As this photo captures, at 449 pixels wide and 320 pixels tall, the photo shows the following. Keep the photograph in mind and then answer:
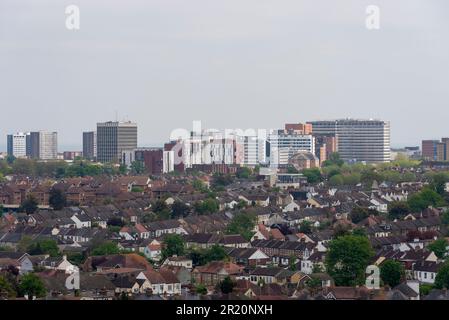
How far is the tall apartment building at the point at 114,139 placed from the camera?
44.7 m

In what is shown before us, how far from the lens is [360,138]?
→ 158 feet

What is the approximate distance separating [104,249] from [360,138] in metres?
35.4

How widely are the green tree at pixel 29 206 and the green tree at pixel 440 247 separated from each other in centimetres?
1026

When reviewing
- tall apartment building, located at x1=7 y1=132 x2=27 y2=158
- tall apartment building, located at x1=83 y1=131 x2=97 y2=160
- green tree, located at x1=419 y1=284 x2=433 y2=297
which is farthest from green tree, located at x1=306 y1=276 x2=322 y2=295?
tall apartment building, located at x1=7 y1=132 x2=27 y2=158

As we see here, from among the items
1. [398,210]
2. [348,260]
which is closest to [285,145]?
[398,210]

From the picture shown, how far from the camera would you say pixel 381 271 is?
35.6 ft

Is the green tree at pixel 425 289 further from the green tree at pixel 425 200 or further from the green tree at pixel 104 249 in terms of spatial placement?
the green tree at pixel 425 200

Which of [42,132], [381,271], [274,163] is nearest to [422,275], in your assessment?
[381,271]

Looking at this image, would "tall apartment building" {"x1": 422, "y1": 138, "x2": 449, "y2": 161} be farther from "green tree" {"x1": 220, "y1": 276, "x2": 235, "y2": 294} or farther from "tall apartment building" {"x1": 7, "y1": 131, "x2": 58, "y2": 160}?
"green tree" {"x1": 220, "y1": 276, "x2": 235, "y2": 294}

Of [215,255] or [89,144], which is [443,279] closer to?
[215,255]

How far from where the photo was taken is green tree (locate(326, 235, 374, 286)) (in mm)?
10742
